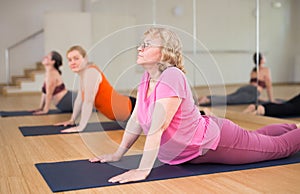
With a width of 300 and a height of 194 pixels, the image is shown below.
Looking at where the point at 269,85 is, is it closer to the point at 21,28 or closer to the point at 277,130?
the point at 277,130

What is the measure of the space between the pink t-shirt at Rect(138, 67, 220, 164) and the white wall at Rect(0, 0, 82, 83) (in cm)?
834

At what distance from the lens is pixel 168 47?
7.78 feet

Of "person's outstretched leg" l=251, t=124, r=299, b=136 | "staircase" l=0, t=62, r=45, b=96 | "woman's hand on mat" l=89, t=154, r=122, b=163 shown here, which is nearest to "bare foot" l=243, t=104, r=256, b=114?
"person's outstretched leg" l=251, t=124, r=299, b=136

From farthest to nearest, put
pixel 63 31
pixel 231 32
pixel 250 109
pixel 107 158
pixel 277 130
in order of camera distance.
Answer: pixel 63 31
pixel 231 32
pixel 250 109
pixel 277 130
pixel 107 158

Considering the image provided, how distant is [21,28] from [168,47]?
28.2 ft

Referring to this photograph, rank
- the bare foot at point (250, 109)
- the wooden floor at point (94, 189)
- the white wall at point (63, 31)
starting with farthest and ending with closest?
the white wall at point (63, 31) < the bare foot at point (250, 109) < the wooden floor at point (94, 189)

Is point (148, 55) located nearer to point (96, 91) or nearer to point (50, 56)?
point (96, 91)

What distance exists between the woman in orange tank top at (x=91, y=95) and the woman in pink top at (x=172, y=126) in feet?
4.08

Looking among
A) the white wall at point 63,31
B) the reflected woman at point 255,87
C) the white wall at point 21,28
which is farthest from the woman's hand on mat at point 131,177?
the white wall at point 21,28

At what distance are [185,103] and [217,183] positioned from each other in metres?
0.44

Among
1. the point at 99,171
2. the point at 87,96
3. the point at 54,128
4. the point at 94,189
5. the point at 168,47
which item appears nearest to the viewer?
Answer: the point at 94,189

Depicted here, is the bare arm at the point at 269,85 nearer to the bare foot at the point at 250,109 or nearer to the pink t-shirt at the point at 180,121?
the bare foot at the point at 250,109

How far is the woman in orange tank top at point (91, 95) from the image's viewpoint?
3.91 metres

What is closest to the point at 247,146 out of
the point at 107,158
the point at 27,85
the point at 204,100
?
A: the point at 107,158
